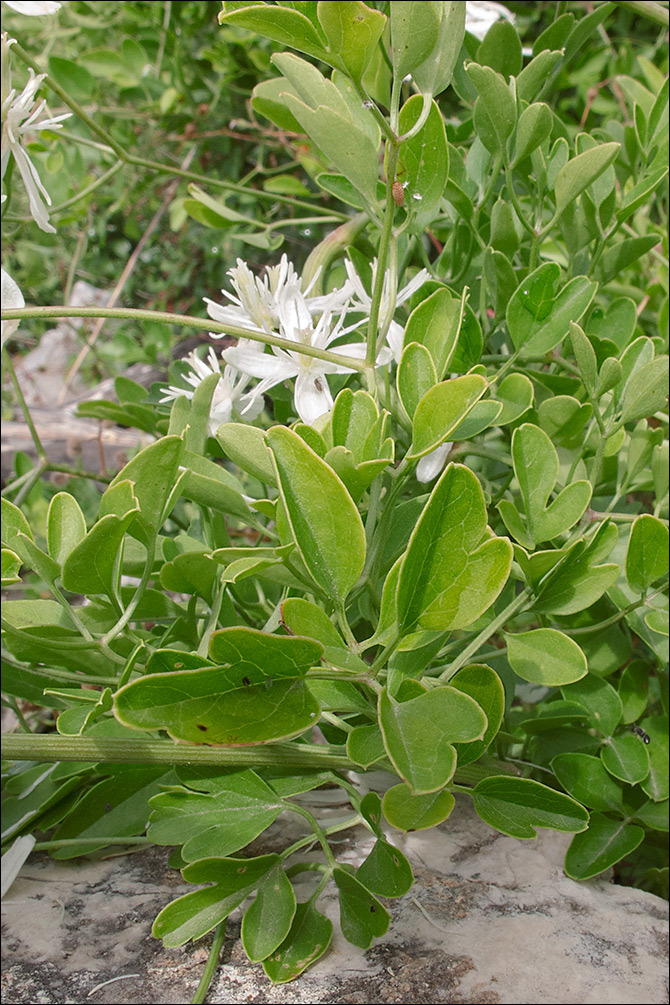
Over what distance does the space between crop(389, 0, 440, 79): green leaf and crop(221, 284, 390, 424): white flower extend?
0.15 metres

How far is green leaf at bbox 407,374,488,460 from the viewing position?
357 millimetres

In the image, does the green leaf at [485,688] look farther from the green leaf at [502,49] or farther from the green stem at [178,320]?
the green leaf at [502,49]

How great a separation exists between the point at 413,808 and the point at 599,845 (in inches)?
10.4

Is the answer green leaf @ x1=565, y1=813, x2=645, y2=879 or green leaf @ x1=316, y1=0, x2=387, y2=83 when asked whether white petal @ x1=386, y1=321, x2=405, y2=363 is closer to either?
green leaf @ x1=316, y1=0, x2=387, y2=83

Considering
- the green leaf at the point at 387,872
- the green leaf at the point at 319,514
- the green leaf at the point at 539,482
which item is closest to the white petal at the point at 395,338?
the green leaf at the point at 539,482

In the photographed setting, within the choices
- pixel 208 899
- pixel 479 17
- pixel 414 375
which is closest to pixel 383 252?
pixel 414 375

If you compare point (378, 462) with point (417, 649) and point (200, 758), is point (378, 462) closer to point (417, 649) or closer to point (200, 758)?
point (417, 649)

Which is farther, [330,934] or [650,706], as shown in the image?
[650,706]

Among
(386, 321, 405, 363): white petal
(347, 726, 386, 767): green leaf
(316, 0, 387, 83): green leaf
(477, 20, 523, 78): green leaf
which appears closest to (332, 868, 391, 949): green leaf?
(347, 726, 386, 767): green leaf

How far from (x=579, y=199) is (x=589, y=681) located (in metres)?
0.37

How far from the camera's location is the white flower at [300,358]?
48cm

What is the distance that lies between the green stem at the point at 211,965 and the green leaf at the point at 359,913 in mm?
77

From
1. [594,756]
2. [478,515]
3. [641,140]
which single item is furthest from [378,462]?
[641,140]

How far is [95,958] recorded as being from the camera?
515mm
